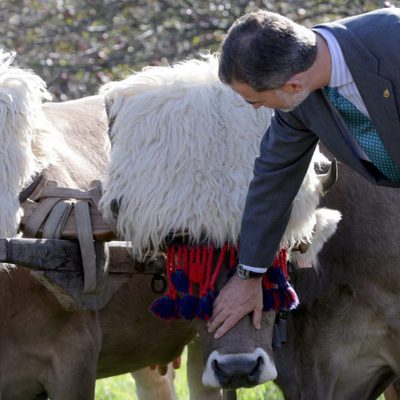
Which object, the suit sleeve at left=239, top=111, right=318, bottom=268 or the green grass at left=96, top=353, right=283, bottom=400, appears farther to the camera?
the green grass at left=96, top=353, right=283, bottom=400

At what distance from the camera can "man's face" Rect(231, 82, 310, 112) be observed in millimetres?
3877

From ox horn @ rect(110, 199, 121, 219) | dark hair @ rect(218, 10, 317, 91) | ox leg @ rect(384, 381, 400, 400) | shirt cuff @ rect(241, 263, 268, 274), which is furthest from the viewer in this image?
ox leg @ rect(384, 381, 400, 400)

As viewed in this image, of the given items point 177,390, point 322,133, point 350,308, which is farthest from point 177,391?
point 322,133

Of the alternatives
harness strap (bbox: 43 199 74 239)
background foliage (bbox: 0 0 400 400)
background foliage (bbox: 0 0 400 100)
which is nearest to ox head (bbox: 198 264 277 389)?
harness strap (bbox: 43 199 74 239)

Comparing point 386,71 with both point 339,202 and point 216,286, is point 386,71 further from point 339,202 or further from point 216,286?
point 339,202

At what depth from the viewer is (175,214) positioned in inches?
181

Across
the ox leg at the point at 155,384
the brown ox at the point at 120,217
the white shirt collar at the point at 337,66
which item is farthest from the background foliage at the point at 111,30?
the white shirt collar at the point at 337,66

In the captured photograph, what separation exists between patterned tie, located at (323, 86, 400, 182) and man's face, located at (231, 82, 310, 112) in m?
0.17

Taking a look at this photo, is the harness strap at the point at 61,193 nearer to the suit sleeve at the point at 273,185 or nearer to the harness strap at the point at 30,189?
the harness strap at the point at 30,189

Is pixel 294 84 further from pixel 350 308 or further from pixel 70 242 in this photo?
pixel 350 308

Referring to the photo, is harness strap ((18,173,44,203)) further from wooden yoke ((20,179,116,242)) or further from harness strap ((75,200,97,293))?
harness strap ((75,200,97,293))

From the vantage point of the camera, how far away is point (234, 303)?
4535 millimetres

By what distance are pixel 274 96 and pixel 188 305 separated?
1050 mm

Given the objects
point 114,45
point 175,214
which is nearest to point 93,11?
point 114,45
